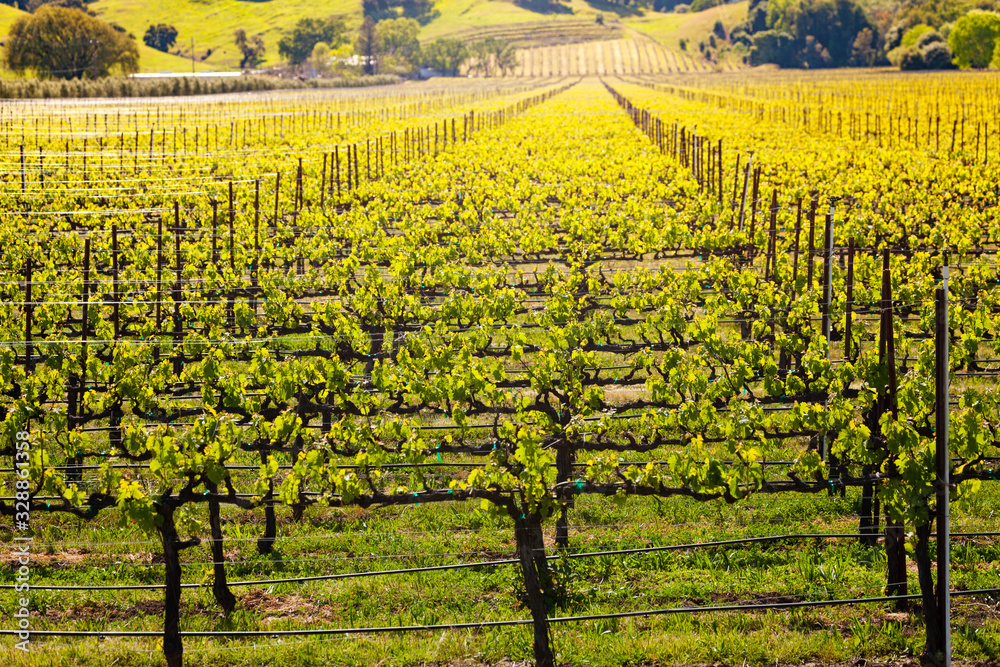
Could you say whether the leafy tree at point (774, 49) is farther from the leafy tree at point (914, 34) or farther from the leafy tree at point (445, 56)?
the leafy tree at point (445, 56)

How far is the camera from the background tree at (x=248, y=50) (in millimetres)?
171125

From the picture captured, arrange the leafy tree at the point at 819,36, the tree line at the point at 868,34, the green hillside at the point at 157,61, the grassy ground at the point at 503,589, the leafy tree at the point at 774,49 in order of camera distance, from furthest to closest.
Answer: the green hillside at the point at 157,61, the leafy tree at the point at 774,49, the leafy tree at the point at 819,36, the tree line at the point at 868,34, the grassy ground at the point at 503,589

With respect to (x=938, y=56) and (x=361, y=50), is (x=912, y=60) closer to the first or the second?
(x=938, y=56)

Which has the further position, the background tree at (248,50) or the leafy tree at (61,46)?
the background tree at (248,50)

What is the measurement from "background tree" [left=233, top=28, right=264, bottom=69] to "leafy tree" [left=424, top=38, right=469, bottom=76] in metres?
33.2

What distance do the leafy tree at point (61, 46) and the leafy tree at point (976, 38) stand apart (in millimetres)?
84215

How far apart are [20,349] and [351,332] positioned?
3.59m

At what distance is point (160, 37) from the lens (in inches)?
6826

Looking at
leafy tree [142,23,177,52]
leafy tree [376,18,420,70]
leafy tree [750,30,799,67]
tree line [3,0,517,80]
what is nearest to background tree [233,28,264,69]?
tree line [3,0,517,80]

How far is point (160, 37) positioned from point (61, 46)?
321ft

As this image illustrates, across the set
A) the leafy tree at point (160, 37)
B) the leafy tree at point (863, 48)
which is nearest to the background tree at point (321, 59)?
the leafy tree at point (160, 37)

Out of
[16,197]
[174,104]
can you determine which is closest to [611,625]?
[16,197]

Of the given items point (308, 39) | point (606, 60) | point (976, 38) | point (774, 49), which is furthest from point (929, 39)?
point (308, 39)

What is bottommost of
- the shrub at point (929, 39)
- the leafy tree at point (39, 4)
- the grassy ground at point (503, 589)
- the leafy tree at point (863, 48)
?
the grassy ground at point (503, 589)
